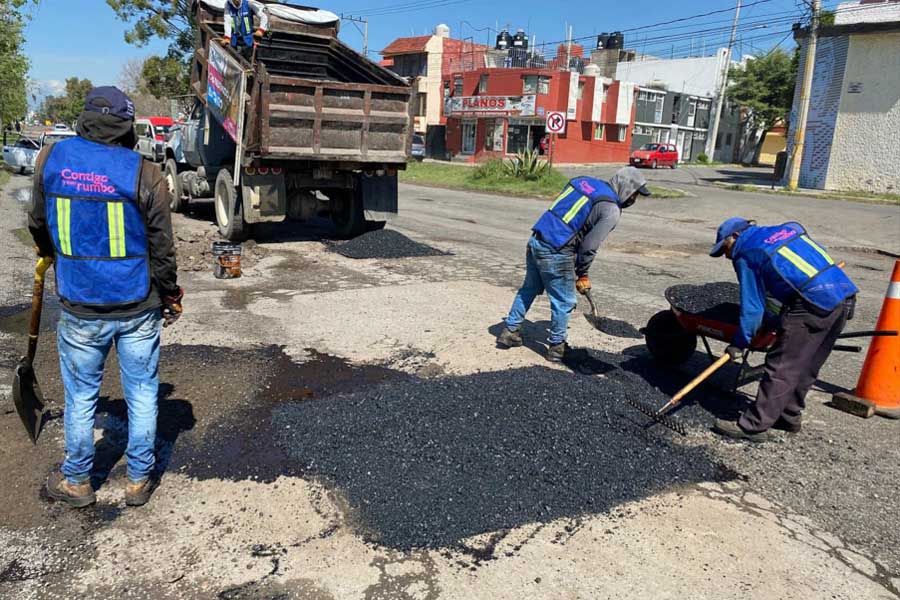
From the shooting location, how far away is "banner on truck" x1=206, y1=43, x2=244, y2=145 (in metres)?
9.07

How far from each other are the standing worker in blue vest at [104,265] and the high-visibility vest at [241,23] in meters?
7.38

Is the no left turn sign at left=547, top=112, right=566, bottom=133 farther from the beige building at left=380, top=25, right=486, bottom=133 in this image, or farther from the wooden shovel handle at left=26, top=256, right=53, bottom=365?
the beige building at left=380, top=25, right=486, bottom=133

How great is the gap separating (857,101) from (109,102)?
27581mm

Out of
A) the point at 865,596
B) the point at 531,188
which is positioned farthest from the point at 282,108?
the point at 531,188

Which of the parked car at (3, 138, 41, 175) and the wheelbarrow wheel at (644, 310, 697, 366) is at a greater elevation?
the parked car at (3, 138, 41, 175)

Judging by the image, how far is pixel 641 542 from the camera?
3.21 m

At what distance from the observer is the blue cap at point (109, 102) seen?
298 cm

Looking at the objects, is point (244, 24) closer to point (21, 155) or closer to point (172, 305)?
point (172, 305)

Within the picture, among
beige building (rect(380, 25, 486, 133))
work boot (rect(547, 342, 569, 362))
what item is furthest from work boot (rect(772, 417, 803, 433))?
beige building (rect(380, 25, 486, 133))

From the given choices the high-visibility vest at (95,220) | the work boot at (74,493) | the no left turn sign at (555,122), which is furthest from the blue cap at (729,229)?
the no left turn sign at (555,122)

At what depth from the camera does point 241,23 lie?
990cm

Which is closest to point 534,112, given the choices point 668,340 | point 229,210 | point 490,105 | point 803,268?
point 490,105

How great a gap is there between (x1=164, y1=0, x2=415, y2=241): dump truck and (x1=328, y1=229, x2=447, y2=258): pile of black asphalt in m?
0.41

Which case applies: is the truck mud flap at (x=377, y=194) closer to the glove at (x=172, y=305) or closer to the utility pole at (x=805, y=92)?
the glove at (x=172, y=305)
